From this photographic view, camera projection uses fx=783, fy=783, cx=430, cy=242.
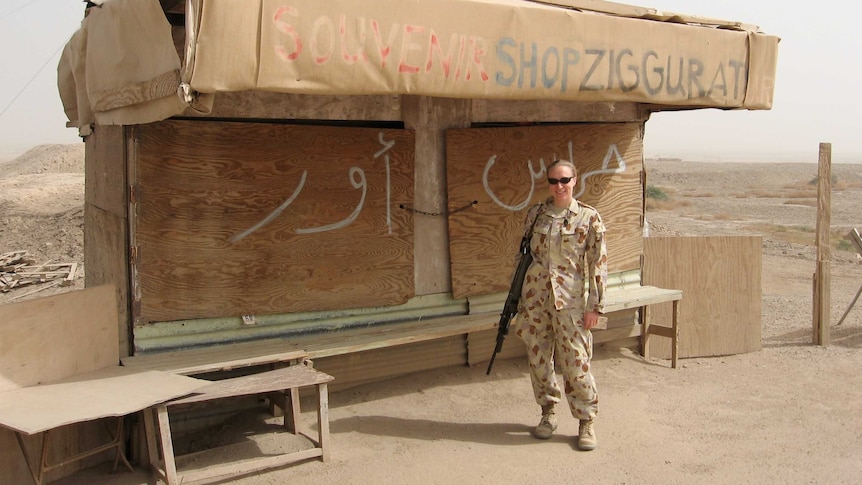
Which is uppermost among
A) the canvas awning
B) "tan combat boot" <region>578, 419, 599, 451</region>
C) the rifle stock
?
Result: the canvas awning

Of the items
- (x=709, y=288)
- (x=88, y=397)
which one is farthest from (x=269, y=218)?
(x=709, y=288)

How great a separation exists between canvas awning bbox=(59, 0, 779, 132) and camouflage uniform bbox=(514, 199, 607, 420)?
2.76ft

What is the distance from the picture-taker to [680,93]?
559cm

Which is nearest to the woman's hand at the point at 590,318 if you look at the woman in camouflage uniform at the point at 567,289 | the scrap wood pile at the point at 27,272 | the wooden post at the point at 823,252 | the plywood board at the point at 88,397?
the woman in camouflage uniform at the point at 567,289

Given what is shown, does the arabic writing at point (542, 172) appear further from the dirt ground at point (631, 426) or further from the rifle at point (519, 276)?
the dirt ground at point (631, 426)

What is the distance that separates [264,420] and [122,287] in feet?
4.50

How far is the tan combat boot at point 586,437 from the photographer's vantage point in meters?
5.21

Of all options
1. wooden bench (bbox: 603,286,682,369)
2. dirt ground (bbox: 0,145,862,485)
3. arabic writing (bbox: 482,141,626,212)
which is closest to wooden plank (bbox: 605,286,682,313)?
wooden bench (bbox: 603,286,682,369)

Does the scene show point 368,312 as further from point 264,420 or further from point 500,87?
point 500,87

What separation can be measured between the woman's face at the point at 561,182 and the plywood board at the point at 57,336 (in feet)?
9.62

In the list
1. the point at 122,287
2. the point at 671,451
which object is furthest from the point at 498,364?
the point at 122,287

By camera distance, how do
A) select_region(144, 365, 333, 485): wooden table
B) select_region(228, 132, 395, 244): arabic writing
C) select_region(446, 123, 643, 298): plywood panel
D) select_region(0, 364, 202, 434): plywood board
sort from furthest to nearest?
select_region(446, 123, 643, 298): plywood panel, select_region(228, 132, 395, 244): arabic writing, select_region(144, 365, 333, 485): wooden table, select_region(0, 364, 202, 434): plywood board

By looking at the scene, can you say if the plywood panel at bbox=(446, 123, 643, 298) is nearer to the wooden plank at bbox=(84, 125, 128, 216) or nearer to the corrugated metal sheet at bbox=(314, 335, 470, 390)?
the corrugated metal sheet at bbox=(314, 335, 470, 390)

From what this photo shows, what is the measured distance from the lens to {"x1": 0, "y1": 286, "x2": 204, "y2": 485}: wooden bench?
4160 mm
